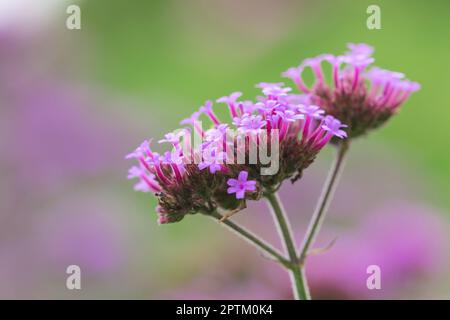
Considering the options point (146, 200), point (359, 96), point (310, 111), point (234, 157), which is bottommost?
point (234, 157)

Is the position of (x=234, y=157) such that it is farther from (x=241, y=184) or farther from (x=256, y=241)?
(x=256, y=241)

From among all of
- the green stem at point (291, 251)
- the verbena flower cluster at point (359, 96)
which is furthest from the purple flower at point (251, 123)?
the verbena flower cluster at point (359, 96)

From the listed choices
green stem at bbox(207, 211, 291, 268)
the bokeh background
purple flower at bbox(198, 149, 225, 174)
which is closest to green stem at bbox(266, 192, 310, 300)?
green stem at bbox(207, 211, 291, 268)

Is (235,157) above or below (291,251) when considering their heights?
above

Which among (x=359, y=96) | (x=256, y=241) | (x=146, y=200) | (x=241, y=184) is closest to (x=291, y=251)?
(x=256, y=241)

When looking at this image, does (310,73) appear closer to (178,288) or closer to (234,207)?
(178,288)

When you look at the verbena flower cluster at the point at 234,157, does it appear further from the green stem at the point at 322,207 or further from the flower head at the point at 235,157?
the green stem at the point at 322,207
